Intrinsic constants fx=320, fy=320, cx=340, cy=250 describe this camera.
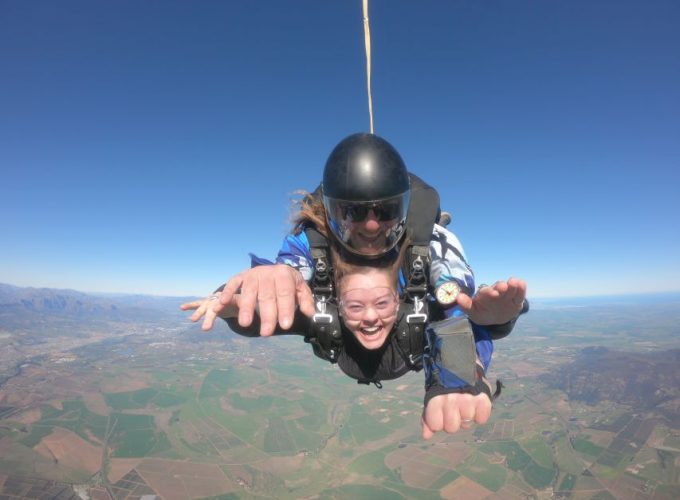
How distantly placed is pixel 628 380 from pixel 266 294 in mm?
62867

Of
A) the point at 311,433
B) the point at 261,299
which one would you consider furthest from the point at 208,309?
the point at 311,433

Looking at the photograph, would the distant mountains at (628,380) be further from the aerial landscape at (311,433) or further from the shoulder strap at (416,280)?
the shoulder strap at (416,280)

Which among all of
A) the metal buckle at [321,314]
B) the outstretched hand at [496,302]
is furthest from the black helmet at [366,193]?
the outstretched hand at [496,302]

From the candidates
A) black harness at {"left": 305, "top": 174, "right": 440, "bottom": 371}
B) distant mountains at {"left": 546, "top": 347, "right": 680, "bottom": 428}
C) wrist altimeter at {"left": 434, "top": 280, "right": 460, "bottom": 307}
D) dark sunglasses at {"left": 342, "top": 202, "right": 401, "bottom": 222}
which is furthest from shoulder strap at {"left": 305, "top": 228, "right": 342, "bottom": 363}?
distant mountains at {"left": 546, "top": 347, "right": 680, "bottom": 428}

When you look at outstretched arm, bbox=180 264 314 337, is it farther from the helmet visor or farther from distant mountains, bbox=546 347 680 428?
distant mountains, bbox=546 347 680 428

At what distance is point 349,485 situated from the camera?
71.8ft

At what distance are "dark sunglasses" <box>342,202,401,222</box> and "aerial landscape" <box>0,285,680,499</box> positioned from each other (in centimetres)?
2433

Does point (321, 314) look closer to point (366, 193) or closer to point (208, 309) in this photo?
point (366, 193)

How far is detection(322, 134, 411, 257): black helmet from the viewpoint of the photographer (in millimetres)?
1884

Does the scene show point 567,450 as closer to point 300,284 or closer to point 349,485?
point 349,485

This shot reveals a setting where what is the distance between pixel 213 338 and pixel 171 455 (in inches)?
2619

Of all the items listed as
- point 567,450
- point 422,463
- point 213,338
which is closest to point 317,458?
point 422,463

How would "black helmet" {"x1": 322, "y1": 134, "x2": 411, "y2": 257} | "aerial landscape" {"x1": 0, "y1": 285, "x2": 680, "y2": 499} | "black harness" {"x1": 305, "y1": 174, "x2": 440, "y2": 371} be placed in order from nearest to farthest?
"black helmet" {"x1": 322, "y1": 134, "x2": 411, "y2": 257}, "black harness" {"x1": 305, "y1": 174, "x2": 440, "y2": 371}, "aerial landscape" {"x1": 0, "y1": 285, "x2": 680, "y2": 499}

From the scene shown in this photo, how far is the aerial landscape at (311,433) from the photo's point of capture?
21.2 metres
